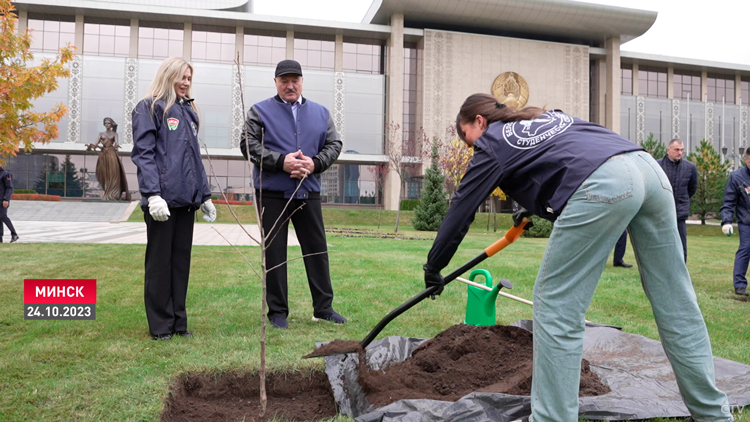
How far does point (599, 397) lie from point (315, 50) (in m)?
39.0

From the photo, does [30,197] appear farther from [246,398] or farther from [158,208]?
[246,398]

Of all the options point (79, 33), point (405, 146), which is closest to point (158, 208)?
point (405, 146)

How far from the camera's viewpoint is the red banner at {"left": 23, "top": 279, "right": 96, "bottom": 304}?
414cm

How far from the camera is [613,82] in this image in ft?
134

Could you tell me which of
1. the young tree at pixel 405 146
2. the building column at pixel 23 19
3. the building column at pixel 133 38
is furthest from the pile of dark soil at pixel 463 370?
the building column at pixel 23 19

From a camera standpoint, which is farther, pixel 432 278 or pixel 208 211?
pixel 208 211

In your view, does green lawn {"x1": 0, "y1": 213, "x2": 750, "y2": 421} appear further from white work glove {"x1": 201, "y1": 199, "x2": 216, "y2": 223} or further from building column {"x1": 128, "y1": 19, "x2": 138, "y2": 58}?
building column {"x1": 128, "y1": 19, "x2": 138, "y2": 58}

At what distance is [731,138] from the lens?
1821 inches

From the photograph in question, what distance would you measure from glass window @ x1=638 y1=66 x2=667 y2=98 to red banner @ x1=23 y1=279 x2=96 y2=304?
159 ft

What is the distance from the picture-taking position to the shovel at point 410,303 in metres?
2.62

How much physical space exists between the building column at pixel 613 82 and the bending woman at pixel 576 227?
141 feet

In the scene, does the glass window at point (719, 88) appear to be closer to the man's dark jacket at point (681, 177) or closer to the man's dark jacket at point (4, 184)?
the man's dark jacket at point (681, 177)

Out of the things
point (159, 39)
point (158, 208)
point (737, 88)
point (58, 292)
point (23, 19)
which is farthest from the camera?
point (737, 88)

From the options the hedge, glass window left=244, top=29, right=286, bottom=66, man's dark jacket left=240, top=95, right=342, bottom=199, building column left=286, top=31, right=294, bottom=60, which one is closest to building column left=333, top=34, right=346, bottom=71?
building column left=286, top=31, right=294, bottom=60
